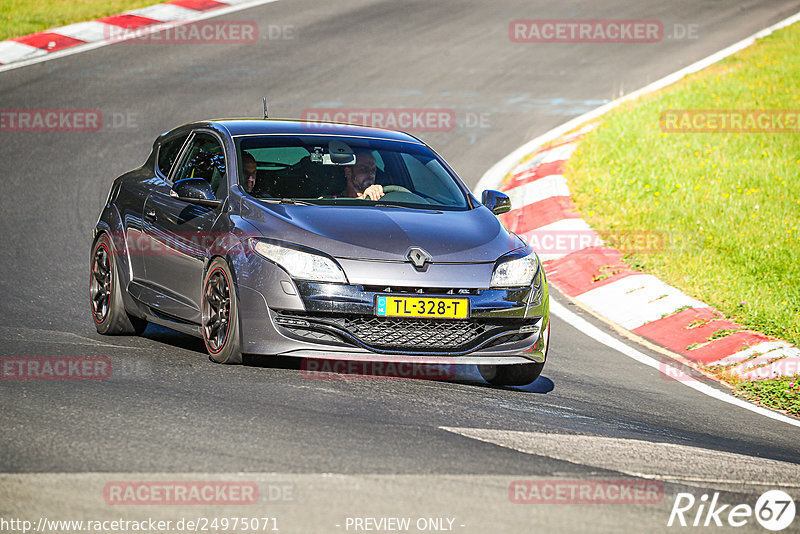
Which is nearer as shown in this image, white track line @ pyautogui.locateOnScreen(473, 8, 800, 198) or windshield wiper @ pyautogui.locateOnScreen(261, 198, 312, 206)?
windshield wiper @ pyautogui.locateOnScreen(261, 198, 312, 206)

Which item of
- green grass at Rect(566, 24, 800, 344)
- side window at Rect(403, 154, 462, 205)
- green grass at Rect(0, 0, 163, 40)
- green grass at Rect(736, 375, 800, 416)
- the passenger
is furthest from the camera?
green grass at Rect(0, 0, 163, 40)

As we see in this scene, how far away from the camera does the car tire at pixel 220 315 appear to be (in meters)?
7.04

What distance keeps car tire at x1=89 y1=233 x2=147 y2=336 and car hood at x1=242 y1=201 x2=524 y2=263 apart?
165 cm

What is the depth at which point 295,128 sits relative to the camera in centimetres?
850

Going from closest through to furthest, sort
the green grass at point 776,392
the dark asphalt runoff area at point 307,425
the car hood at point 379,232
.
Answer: the dark asphalt runoff area at point 307,425, the car hood at point 379,232, the green grass at point 776,392

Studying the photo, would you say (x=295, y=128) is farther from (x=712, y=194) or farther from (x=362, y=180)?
(x=712, y=194)

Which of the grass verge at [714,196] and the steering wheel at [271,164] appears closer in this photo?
the steering wheel at [271,164]

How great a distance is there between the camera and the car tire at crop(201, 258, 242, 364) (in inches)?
277

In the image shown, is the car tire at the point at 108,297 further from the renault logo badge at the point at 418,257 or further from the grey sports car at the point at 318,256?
the renault logo badge at the point at 418,257

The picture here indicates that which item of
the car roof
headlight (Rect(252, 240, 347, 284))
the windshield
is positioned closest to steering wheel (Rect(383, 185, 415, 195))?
the windshield

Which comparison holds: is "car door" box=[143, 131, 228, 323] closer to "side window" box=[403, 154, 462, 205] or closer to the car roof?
the car roof

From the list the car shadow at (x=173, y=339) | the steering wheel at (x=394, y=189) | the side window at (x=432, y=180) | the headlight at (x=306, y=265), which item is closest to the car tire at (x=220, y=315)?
the headlight at (x=306, y=265)

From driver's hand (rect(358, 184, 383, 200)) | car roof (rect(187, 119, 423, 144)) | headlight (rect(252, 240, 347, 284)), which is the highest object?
car roof (rect(187, 119, 423, 144))

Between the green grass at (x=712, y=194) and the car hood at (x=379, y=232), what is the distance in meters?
3.37
